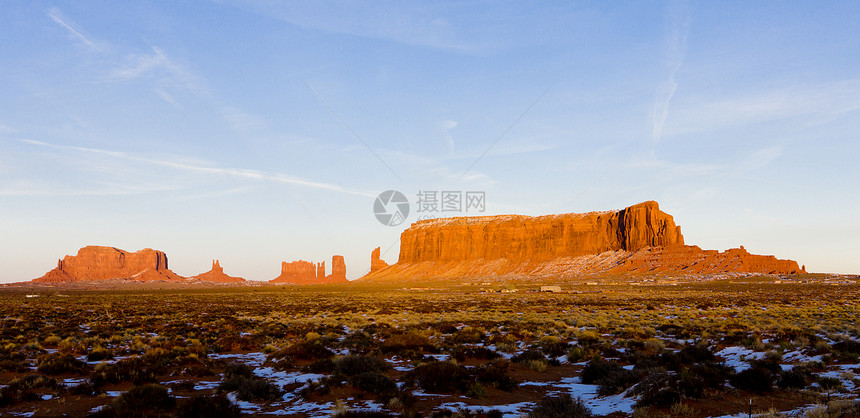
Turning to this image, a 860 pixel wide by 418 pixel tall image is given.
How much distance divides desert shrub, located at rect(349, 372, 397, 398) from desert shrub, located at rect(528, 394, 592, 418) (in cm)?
299

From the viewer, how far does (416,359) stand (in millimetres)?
14281

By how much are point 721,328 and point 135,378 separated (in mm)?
21410

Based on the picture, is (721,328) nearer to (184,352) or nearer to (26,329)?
(184,352)

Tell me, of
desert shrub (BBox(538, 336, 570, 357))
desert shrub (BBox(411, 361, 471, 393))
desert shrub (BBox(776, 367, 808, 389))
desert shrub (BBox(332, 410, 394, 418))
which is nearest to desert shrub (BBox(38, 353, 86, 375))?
desert shrub (BBox(332, 410, 394, 418))

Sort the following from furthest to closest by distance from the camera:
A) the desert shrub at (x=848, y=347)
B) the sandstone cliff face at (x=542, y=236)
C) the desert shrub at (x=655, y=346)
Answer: the sandstone cliff face at (x=542, y=236)
the desert shrub at (x=655, y=346)
the desert shrub at (x=848, y=347)

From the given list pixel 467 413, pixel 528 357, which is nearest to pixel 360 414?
pixel 467 413

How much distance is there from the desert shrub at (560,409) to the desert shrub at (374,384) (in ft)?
9.80

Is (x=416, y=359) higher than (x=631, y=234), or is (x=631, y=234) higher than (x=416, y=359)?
(x=631, y=234)

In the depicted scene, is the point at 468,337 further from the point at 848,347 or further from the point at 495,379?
the point at 848,347

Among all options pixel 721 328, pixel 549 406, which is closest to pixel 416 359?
pixel 549 406

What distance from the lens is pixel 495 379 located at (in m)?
10.8

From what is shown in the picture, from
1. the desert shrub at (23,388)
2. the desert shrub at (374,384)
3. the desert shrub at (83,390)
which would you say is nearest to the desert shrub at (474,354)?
the desert shrub at (374,384)

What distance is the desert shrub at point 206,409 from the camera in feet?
26.7

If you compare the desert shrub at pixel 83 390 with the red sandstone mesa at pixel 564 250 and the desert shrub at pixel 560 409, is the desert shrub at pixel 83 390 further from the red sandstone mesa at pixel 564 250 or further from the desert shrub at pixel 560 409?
the red sandstone mesa at pixel 564 250
